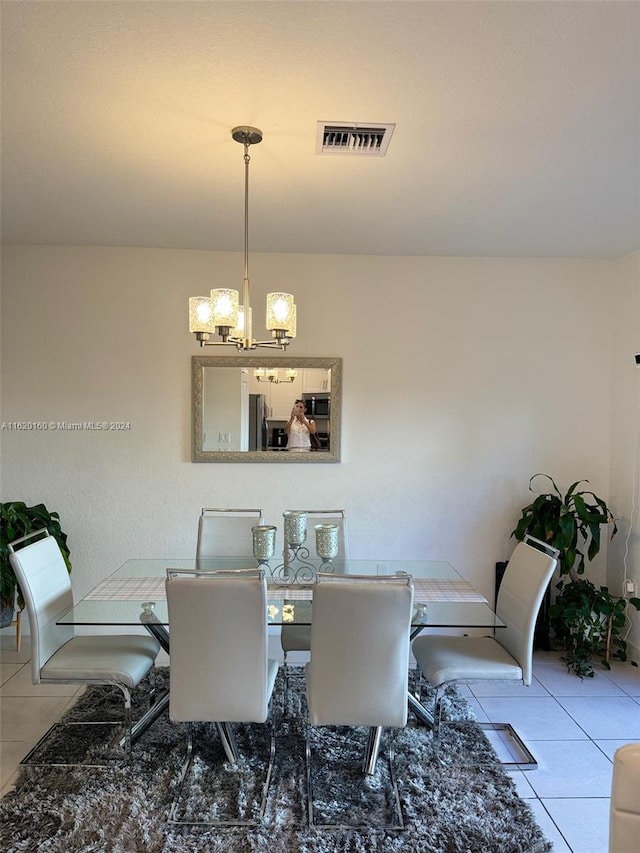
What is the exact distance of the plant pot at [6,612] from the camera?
348 centimetres

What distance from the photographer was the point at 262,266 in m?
3.93

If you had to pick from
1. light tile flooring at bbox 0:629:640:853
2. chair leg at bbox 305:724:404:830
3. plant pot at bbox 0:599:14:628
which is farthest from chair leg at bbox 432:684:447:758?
plant pot at bbox 0:599:14:628

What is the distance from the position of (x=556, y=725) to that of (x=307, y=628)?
138 centimetres

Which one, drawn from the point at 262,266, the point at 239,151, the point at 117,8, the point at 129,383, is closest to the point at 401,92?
the point at 239,151

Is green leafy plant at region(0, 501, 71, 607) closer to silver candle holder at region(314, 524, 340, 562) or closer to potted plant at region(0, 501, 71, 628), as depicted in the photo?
potted plant at region(0, 501, 71, 628)

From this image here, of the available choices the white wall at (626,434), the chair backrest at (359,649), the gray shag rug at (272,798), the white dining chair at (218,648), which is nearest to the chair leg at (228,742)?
the gray shag rug at (272,798)

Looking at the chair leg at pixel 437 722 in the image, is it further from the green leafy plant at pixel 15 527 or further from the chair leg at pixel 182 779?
the green leafy plant at pixel 15 527

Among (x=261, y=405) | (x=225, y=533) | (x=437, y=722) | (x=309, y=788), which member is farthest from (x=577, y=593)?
(x=261, y=405)

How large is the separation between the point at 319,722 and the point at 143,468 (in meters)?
2.34

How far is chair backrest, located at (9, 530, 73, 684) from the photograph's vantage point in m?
2.42

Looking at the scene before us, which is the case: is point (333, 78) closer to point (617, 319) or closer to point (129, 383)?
point (129, 383)

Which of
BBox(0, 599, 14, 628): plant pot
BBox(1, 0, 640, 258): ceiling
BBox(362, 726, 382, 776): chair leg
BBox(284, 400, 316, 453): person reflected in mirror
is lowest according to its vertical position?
BBox(362, 726, 382, 776): chair leg

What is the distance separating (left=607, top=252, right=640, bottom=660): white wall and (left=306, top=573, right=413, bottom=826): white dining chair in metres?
2.39

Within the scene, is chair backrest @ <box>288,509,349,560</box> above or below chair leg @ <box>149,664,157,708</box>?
above
